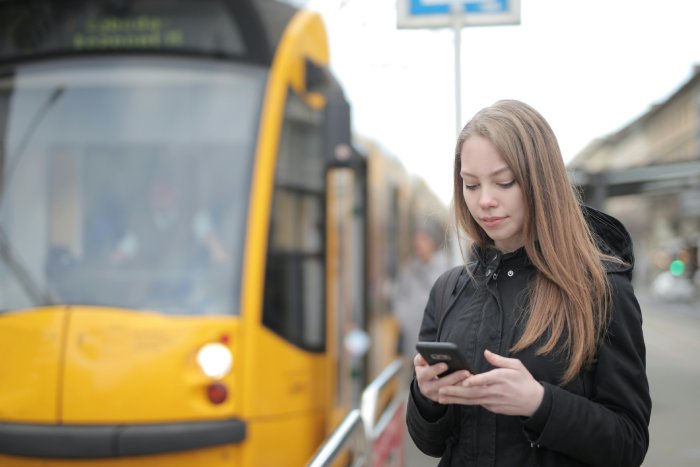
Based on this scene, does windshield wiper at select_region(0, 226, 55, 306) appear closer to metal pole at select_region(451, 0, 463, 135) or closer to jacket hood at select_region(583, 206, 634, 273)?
metal pole at select_region(451, 0, 463, 135)

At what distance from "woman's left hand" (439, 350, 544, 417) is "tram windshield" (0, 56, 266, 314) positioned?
2902 millimetres

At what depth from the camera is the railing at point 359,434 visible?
2908 millimetres

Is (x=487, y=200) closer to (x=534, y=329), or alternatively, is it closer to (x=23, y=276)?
(x=534, y=329)

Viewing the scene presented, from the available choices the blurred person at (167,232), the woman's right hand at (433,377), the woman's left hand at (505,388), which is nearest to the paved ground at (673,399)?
the blurred person at (167,232)

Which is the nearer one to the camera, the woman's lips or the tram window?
the woman's lips

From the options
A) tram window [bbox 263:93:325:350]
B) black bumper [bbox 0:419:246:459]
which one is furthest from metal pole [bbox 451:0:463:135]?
black bumper [bbox 0:419:246:459]

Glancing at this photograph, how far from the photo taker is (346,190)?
215 inches

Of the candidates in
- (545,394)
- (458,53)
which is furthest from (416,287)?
(545,394)

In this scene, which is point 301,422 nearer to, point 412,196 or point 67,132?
point 67,132

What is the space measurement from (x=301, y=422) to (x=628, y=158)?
7936 centimetres

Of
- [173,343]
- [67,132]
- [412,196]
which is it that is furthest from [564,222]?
[412,196]

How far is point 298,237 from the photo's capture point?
5.00m

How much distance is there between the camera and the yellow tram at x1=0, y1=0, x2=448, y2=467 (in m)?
4.11

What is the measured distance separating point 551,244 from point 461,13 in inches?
120
